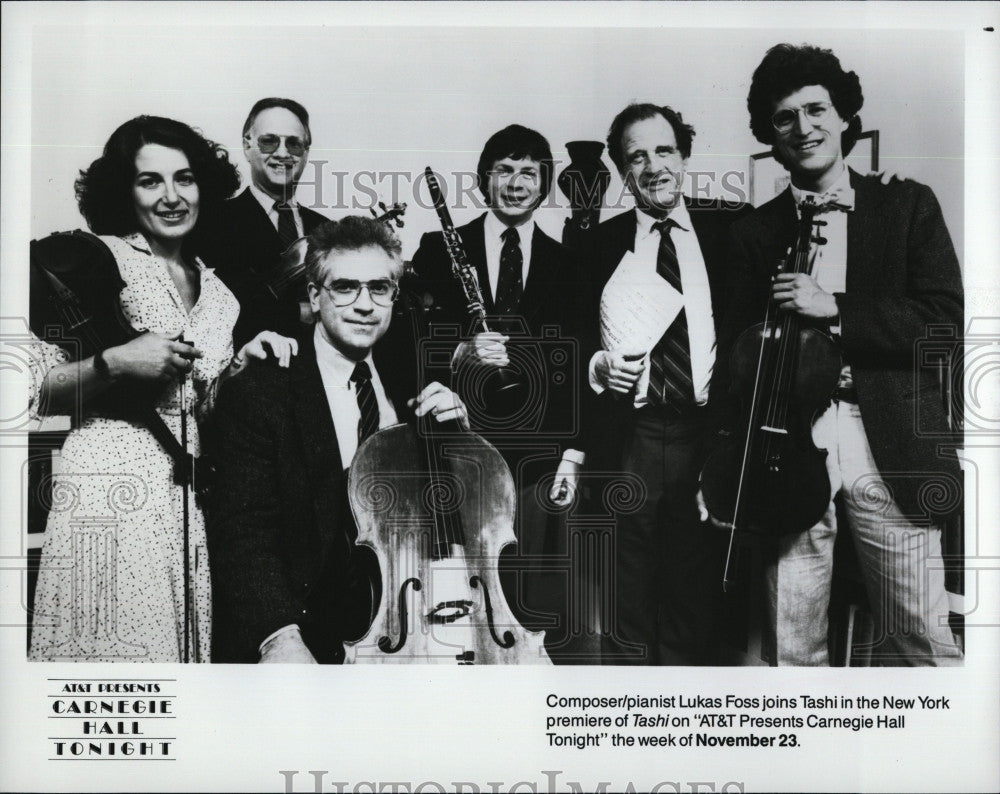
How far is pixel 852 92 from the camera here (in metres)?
3.68

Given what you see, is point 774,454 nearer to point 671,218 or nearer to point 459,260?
point 671,218

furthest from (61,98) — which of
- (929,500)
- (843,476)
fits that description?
(929,500)

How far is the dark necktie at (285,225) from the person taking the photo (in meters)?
3.64

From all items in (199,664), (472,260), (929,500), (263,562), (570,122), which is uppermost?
(570,122)

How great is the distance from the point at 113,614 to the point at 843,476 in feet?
9.97

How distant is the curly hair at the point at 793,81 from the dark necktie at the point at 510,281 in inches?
43.4

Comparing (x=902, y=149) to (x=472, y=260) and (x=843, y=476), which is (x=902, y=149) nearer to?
(x=843, y=476)

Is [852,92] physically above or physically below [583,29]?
below

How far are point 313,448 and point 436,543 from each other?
0.63 meters

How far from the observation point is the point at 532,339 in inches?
142

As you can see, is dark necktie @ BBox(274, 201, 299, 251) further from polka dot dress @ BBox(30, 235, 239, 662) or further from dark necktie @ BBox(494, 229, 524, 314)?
dark necktie @ BBox(494, 229, 524, 314)

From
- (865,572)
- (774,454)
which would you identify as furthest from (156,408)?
(865,572)

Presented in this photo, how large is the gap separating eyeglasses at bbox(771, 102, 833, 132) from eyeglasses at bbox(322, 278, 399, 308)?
170 centimetres

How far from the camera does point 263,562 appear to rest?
3.59 m
